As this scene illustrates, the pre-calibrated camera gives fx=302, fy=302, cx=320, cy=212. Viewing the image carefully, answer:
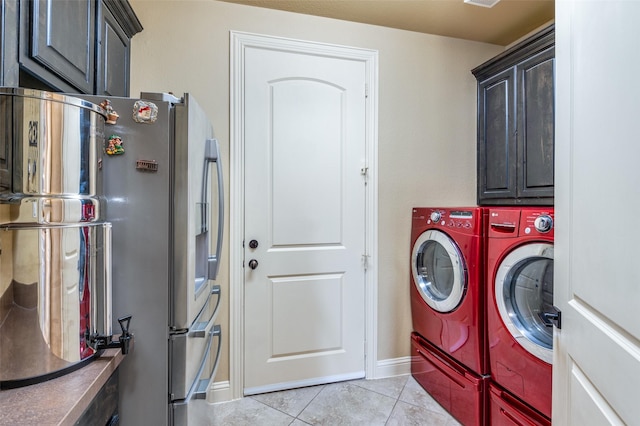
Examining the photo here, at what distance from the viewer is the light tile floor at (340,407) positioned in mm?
1792

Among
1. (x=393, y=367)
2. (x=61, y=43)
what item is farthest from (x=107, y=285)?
(x=393, y=367)

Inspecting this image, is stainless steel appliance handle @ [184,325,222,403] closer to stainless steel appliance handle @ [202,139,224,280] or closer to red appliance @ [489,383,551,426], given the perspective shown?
stainless steel appliance handle @ [202,139,224,280]

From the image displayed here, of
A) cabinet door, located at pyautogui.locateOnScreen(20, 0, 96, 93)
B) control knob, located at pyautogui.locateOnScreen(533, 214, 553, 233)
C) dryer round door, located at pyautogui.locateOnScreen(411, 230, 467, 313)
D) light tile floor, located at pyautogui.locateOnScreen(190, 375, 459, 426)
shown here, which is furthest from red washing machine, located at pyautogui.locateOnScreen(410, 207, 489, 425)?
cabinet door, located at pyautogui.locateOnScreen(20, 0, 96, 93)

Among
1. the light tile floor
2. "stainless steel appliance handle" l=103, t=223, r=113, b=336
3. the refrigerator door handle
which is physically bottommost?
the light tile floor

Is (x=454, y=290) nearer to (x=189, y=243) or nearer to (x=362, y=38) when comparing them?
(x=189, y=243)

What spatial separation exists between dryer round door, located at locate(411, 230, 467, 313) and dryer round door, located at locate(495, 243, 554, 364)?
24cm

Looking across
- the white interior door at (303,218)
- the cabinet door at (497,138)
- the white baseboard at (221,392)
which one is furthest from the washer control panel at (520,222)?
the white baseboard at (221,392)

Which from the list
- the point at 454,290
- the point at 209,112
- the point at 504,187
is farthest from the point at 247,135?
the point at 504,187

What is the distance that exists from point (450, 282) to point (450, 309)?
0.17 m

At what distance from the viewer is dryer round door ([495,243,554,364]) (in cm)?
142

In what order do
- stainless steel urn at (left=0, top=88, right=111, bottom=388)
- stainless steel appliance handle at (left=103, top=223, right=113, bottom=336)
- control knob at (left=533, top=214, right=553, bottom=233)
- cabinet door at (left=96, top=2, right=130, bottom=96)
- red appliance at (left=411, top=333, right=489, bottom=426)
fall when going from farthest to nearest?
red appliance at (left=411, top=333, right=489, bottom=426)
cabinet door at (left=96, top=2, right=130, bottom=96)
control knob at (left=533, top=214, right=553, bottom=233)
stainless steel appliance handle at (left=103, top=223, right=113, bottom=336)
stainless steel urn at (left=0, top=88, right=111, bottom=388)

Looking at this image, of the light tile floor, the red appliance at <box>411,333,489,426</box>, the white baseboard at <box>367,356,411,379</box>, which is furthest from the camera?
the white baseboard at <box>367,356,411,379</box>

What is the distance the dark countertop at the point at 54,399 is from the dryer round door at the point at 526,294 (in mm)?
1676

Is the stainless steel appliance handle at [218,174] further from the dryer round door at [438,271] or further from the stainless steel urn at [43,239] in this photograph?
the dryer round door at [438,271]
